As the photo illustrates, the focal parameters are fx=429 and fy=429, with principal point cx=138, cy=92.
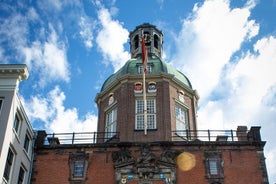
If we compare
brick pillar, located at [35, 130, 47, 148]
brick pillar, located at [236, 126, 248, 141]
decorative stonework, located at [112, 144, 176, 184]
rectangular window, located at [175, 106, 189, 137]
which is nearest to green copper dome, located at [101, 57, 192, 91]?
rectangular window, located at [175, 106, 189, 137]

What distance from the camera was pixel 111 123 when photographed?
119ft

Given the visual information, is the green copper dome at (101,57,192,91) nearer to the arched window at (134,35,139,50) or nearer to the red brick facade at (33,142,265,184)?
the arched window at (134,35,139,50)

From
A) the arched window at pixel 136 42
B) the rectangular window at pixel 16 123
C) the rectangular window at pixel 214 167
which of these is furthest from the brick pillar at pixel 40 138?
the arched window at pixel 136 42

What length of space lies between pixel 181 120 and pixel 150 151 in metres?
5.73

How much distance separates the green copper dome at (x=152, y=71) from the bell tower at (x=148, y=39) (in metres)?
3.75

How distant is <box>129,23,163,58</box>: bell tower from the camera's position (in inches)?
1705

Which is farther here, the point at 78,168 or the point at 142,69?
the point at 142,69

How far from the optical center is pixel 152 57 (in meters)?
41.5

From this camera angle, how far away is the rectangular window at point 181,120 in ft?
115

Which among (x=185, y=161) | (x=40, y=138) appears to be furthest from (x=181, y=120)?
(x=40, y=138)

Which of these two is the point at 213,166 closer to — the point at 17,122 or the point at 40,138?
the point at 40,138

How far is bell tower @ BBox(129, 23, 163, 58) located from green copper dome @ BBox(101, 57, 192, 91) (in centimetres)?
375

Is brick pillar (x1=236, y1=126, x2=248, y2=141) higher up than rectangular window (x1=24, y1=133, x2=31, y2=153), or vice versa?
brick pillar (x1=236, y1=126, x2=248, y2=141)

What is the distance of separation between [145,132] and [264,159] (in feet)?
29.7
